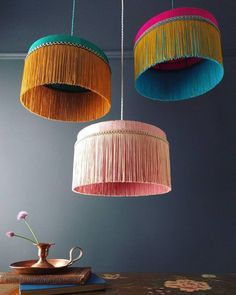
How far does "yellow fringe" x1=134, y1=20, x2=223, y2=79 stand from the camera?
110 centimetres

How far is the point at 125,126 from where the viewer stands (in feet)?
3.44

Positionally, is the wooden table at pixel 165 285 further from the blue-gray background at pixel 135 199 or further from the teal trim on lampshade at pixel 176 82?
the teal trim on lampshade at pixel 176 82

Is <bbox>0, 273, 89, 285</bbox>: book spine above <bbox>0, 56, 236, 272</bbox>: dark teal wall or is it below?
below

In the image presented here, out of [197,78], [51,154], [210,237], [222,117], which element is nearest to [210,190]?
[210,237]

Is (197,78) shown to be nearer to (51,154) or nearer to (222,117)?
(222,117)

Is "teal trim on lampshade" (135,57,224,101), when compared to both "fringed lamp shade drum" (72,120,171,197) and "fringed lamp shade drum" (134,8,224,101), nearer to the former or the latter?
"fringed lamp shade drum" (134,8,224,101)

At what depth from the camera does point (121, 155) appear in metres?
1.00

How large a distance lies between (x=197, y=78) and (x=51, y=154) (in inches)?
44.6

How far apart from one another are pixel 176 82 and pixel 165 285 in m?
0.92

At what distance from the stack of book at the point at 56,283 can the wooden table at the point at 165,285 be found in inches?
1.3

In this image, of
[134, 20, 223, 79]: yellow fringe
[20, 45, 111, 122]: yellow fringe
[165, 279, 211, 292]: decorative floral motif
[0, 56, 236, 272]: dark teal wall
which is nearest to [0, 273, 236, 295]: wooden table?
[165, 279, 211, 292]: decorative floral motif

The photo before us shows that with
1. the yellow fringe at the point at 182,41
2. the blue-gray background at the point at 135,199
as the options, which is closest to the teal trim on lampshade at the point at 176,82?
the yellow fringe at the point at 182,41

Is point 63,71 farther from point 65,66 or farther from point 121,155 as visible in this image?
point 121,155

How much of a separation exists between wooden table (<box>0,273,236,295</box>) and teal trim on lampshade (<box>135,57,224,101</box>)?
830 mm
